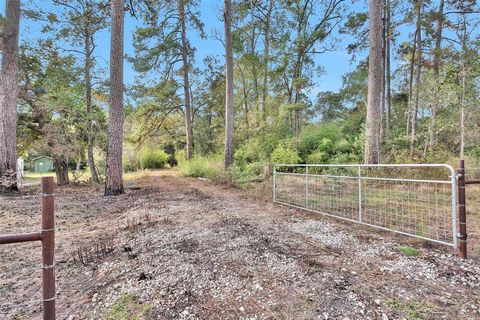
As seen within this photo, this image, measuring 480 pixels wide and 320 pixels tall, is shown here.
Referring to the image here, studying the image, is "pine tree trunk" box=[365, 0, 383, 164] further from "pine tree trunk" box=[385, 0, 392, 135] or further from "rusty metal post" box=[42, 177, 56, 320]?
"rusty metal post" box=[42, 177, 56, 320]

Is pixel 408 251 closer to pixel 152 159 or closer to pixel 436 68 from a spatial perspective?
pixel 436 68

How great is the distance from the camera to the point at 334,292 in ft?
6.75

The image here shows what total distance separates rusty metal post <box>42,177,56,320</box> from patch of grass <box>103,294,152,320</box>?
1.99 ft

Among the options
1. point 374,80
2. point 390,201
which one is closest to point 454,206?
point 390,201

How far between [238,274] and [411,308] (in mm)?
1335

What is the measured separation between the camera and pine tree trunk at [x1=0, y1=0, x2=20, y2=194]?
24.8 ft

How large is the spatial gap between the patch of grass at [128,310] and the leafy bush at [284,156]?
9584mm

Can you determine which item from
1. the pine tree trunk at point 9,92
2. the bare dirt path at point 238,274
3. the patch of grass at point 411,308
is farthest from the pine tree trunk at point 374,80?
the pine tree trunk at point 9,92

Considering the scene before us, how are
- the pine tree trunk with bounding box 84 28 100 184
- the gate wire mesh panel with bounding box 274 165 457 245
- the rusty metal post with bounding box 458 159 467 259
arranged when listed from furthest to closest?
the pine tree trunk with bounding box 84 28 100 184
the gate wire mesh panel with bounding box 274 165 457 245
the rusty metal post with bounding box 458 159 467 259

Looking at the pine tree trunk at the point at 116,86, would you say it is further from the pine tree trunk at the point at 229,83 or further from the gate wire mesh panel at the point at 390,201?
the gate wire mesh panel at the point at 390,201

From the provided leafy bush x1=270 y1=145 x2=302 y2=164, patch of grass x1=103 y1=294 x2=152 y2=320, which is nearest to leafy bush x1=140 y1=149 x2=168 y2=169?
leafy bush x1=270 y1=145 x2=302 y2=164

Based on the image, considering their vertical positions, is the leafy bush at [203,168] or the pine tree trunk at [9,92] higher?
the pine tree trunk at [9,92]

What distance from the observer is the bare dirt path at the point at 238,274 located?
1863mm

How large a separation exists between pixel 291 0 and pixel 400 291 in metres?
15.3
